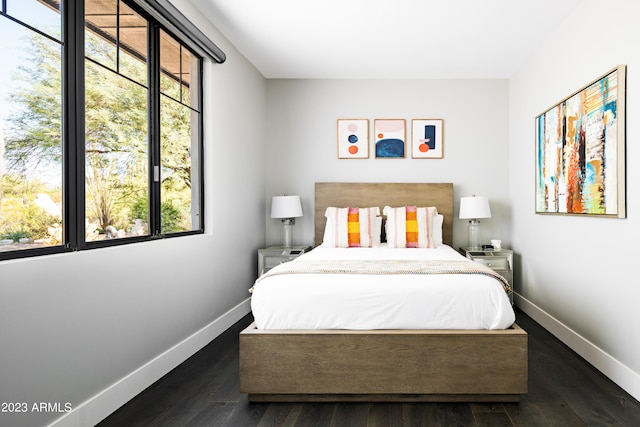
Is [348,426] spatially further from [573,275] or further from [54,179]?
[573,275]

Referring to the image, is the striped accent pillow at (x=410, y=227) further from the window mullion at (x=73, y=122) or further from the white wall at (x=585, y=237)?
the window mullion at (x=73, y=122)

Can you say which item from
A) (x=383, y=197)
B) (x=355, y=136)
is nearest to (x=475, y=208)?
(x=383, y=197)

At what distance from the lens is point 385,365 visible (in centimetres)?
223

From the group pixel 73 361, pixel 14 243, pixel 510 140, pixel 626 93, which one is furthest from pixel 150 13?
pixel 510 140

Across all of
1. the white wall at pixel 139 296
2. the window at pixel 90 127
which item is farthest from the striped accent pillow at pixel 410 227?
the window at pixel 90 127

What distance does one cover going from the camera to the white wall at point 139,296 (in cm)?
170

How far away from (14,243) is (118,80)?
112cm

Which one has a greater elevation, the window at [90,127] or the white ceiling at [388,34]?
the white ceiling at [388,34]

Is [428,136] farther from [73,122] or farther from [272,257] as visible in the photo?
[73,122]

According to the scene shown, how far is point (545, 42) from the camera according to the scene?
3645mm

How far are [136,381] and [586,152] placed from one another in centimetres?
324

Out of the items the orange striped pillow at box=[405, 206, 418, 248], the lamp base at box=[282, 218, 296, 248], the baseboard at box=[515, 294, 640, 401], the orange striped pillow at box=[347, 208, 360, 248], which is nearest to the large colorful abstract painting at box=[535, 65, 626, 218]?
the baseboard at box=[515, 294, 640, 401]

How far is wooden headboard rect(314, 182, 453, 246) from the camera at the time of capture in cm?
459

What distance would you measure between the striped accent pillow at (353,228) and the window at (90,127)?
1.49 metres
